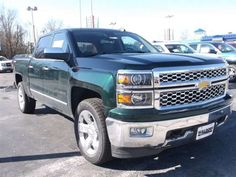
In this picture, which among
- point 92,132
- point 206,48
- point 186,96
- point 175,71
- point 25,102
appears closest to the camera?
point 175,71

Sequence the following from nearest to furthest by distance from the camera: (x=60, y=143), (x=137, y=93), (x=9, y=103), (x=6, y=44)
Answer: (x=137, y=93), (x=60, y=143), (x=9, y=103), (x=6, y=44)

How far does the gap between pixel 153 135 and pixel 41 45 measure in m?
3.70

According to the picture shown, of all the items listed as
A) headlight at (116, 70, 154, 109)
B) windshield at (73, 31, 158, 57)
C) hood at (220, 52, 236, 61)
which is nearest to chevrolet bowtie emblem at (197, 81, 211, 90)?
headlight at (116, 70, 154, 109)

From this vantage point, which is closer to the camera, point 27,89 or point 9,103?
point 27,89

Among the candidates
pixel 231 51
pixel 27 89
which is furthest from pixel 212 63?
pixel 231 51

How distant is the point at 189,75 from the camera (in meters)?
3.88

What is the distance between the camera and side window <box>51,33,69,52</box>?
201 inches

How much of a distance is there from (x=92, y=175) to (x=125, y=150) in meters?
0.58

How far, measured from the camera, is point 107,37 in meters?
5.45

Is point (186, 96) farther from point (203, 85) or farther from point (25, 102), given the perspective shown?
point (25, 102)

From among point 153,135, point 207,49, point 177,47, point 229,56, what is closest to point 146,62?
point 153,135

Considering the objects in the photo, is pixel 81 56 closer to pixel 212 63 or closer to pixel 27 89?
pixel 212 63

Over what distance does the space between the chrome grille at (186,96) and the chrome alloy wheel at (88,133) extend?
959 mm

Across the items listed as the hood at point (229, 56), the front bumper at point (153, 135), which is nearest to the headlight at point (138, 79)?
the front bumper at point (153, 135)
